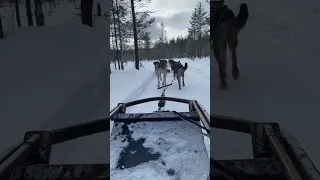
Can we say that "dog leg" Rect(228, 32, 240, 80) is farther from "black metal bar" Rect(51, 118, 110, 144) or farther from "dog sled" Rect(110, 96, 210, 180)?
"black metal bar" Rect(51, 118, 110, 144)

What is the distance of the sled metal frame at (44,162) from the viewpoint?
0.72 meters

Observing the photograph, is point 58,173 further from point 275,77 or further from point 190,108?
point 275,77

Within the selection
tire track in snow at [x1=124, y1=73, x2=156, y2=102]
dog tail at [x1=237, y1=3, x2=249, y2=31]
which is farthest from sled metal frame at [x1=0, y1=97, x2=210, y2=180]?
dog tail at [x1=237, y1=3, x2=249, y2=31]

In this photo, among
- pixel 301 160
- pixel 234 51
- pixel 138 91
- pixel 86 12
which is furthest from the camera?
pixel 138 91

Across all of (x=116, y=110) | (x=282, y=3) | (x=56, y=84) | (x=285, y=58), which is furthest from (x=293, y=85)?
(x=56, y=84)

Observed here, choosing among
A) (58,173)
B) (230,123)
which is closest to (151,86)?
(230,123)

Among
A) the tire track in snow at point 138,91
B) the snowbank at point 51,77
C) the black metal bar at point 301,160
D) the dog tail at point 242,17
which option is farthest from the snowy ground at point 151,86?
the black metal bar at point 301,160

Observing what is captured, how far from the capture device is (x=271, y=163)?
2.61ft

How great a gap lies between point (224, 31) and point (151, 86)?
49cm

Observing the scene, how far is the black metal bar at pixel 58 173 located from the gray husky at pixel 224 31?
612mm

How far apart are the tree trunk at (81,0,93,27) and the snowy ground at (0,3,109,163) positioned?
2 centimetres

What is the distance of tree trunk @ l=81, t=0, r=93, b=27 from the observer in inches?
35.9

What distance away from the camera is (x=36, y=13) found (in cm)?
97

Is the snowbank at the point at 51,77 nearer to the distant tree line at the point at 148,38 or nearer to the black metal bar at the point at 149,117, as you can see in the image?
the distant tree line at the point at 148,38
